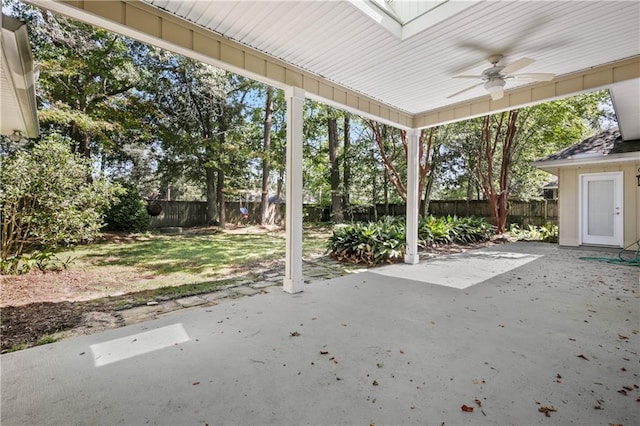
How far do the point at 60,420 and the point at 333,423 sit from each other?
146cm

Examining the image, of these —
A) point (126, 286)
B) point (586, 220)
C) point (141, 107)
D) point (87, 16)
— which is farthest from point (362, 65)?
point (141, 107)

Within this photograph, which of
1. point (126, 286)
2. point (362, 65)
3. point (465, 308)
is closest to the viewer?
point (465, 308)

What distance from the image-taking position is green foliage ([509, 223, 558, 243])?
375 inches

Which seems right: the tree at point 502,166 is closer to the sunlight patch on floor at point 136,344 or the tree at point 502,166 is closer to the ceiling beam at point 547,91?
the ceiling beam at point 547,91

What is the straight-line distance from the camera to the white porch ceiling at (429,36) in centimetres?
276

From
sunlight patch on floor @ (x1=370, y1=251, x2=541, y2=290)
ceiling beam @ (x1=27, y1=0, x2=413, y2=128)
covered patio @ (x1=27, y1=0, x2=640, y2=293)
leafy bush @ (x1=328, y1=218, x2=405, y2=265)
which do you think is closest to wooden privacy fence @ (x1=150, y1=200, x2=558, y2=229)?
leafy bush @ (x1=328, y1=218, x2=405, y2=265)

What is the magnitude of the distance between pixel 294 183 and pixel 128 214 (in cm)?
781

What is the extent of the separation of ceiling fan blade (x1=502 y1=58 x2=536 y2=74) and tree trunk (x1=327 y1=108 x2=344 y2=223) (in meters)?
8.27

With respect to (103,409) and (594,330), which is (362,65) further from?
(103,409)

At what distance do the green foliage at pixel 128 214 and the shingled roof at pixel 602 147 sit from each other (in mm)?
11978

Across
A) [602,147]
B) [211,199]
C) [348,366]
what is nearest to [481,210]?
[602,147]

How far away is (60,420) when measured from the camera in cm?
162

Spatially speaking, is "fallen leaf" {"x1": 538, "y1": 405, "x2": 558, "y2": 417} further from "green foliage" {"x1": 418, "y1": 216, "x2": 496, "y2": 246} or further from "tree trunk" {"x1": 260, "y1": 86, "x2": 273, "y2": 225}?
"tree trunk" {"x1": 260, "y1": 86, "x2": 273, "y2": 225}

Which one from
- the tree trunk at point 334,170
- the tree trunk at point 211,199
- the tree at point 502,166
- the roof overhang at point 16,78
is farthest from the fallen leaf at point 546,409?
the tree trunk at point 211,199
